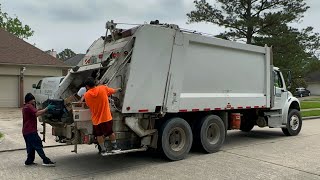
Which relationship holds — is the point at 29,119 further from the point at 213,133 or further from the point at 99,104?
the point at 213,133

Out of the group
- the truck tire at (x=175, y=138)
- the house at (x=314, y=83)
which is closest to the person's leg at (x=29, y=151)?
the truck tire at (x=175, y=138)

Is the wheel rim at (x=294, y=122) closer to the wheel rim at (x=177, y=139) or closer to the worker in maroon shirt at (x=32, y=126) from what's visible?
the wheel rim at (x=177, y=139)

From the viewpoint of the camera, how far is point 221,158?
29.5 ft

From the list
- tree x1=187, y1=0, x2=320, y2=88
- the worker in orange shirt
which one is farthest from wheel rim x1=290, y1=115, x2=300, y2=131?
tree x1=187, y1=0, x2=320, y2=88

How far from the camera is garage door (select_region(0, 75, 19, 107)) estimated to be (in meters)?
24.8

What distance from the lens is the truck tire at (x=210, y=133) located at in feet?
31.2

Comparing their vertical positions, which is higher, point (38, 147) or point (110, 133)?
point (110, 133)

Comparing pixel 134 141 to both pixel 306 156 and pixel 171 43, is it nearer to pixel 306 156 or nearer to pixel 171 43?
pixel 171 43

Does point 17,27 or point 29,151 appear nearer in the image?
point 29,151

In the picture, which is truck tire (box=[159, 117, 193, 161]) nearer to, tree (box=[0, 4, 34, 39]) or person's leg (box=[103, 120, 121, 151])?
person's leg (box=[103, 120, 121, 151])

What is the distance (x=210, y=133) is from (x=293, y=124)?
13.7 ft

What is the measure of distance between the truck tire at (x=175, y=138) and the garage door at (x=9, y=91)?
18.7 m

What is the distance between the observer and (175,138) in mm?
9008

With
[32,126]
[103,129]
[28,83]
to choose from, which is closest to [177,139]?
[103,129]
